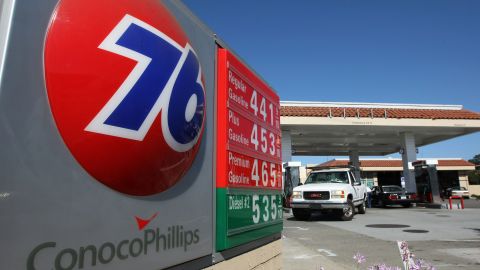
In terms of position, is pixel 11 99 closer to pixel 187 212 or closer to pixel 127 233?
pixel 127 233

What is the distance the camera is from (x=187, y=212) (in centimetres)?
241

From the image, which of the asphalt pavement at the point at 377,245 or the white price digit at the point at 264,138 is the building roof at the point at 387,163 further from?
the white price digit at the point at 264,138

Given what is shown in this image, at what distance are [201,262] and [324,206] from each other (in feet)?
47.5

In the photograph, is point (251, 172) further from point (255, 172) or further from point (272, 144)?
point (272, 144)

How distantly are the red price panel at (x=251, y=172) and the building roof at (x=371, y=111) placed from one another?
20.0 meters

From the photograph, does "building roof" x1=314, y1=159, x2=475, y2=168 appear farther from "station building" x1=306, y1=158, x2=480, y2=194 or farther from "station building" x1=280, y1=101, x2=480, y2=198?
"station building" x1=280, y1=101, x2=480, y2=198

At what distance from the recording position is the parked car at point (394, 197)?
86.9 ft

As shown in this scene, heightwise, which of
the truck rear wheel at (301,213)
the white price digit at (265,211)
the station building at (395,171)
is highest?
the station building at (395,171)

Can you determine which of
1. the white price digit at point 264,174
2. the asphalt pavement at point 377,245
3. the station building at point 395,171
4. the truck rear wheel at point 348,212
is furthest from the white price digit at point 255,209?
the station building at point 395,171

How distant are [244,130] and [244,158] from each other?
9.4 inches

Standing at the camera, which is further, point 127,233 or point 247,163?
point 247,163

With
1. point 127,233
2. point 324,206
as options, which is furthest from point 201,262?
point 324,206

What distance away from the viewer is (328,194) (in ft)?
54.0

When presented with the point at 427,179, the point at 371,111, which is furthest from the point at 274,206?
the point at 427,179
